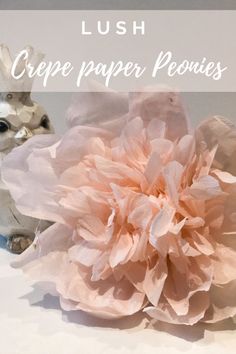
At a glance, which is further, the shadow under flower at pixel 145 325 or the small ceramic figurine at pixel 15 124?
the small ceramic figurine at pixel 15 124

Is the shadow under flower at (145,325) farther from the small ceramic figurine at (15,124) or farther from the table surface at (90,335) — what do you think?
the small ceramic figurine at (15,124)

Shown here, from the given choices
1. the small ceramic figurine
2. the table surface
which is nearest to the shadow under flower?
the table surface

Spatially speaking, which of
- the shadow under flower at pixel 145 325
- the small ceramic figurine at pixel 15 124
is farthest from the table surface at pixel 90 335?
the small ceramic figurine at pixel 15 124

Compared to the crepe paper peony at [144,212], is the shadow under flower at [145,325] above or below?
below

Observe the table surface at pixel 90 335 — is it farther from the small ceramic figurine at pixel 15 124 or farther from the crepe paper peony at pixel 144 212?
the small ceramic figurine at pixel 15 124

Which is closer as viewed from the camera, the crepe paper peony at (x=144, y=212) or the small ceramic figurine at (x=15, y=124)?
the crepe paper peony at (x=144, y=212)

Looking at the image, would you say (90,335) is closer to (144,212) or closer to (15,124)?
(144,212)
